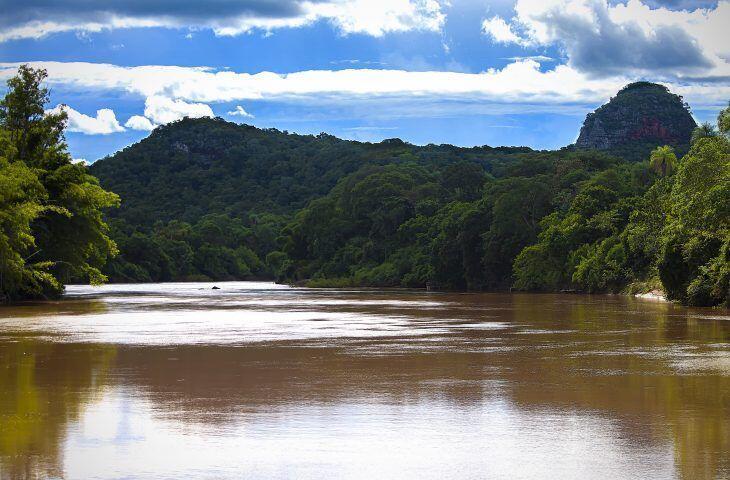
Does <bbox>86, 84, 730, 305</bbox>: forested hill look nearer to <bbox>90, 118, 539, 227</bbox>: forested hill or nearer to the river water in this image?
<bbox>90, 118, 539, 227</bbox>: forested hill

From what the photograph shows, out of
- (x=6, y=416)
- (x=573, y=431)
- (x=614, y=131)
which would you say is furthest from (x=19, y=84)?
(x=614, y=131)

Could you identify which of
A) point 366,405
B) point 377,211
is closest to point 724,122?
point 366,405

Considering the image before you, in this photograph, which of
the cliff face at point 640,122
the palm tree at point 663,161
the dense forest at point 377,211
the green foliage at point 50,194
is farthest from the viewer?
the cliff face at point 640,122

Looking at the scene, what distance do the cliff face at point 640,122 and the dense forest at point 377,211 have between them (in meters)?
0.44

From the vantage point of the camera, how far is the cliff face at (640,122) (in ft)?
556

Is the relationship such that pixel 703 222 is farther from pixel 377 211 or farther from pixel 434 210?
pixel 377 211

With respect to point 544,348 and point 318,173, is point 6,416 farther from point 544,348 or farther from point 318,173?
point 318,173

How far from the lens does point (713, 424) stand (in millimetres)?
12086

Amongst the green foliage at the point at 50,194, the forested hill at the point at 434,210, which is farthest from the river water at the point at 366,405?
the green foliage at the point at 50,194

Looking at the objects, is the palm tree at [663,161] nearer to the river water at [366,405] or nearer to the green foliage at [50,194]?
the green foliage at [50,194]

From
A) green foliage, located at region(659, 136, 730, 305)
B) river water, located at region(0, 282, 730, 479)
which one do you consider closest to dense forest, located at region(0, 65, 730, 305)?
green foliage, located at region(659, 136, 730, 305)

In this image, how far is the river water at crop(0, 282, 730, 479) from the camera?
1002 cm

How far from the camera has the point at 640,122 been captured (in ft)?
563

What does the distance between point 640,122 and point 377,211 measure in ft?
233
